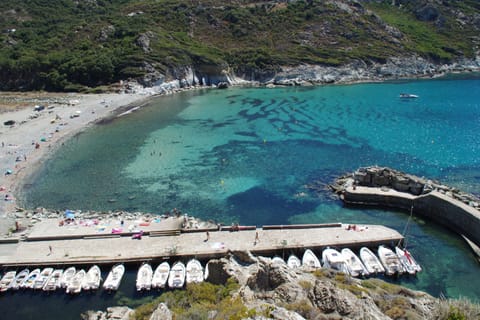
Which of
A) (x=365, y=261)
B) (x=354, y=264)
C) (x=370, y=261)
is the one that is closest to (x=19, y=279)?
(x=354, y=264)

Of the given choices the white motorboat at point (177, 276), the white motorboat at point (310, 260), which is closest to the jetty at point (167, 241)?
the white motorboat at point (310, 260)

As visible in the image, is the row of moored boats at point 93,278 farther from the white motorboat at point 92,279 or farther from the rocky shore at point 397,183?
the rocky shore at point 397,183

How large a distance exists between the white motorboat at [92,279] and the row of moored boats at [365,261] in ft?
49.0

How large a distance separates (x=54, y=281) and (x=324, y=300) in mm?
22429

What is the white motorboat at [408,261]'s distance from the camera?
2930 cm

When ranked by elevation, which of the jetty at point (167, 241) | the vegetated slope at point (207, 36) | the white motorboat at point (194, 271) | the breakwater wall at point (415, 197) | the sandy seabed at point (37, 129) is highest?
the vegetated slope at point (207, 36)

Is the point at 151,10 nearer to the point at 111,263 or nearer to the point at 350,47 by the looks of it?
the point at 350,47

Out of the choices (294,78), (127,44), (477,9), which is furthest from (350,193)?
(477,9)

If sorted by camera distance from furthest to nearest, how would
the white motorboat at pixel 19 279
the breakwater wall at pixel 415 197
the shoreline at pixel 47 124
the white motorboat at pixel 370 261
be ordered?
the shoreline at pixel 47 124, the breakwater wall at pixel 415 197, the white motorboat at pixel 370 261, the white motorboat at pixel 19 279

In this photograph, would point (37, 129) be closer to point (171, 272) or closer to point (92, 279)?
point (92, 279)

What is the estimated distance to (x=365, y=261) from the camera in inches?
1195

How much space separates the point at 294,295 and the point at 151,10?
556 ft

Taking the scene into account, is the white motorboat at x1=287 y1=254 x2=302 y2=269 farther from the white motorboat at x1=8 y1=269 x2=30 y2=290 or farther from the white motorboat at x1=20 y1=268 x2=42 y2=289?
the white motorboat at x1=8 y1=269 x2=30 y2=290

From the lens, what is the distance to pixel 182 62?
12331cm
